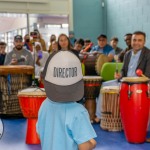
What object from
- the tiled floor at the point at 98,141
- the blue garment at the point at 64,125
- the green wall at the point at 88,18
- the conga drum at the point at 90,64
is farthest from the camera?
the green wall at the point at 88,18

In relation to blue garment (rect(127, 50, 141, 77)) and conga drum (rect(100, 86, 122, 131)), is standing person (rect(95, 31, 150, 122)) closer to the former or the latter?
blue garment (rect(127, 50, 141, 77))

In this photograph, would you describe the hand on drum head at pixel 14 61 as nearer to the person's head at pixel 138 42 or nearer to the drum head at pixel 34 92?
the drum head at pixel 34 92

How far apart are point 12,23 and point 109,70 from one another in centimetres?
640

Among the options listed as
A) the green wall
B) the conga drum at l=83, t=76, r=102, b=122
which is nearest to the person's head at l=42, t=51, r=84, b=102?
the conga drum at l=83, t=76, r=102, b=122

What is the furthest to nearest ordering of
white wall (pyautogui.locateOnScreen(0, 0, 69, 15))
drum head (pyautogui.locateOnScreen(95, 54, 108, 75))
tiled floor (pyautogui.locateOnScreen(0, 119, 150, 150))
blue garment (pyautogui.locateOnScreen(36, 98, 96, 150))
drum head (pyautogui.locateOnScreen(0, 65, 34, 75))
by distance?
white wall (pyautogui.locateOnScreen(0, 0, 69, 15)) → drum head (pyautogui.locateOnScreen(95, 54, 108, 75)) → drum head (pyautogui.locateOnScreen(0, 65, 34, 75)) → tiled floor (pyautogui.locateOnScreen(0, 119, 150, 150)) → blue garment (pyautogui.locateOnScreen(36, 98, 96, 150))

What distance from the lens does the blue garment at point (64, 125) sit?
5.33 ft

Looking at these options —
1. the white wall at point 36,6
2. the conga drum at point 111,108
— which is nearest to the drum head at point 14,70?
the conga drum at point 111,108

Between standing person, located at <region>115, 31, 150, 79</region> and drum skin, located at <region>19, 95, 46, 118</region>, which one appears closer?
drum skin, located at <region>19, 95, 46, 118</region>

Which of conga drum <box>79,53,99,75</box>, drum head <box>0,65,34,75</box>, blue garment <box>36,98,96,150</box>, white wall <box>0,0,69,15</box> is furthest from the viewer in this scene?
white wall <box>0,0,69,15</box>

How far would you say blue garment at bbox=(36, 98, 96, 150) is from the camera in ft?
5.33

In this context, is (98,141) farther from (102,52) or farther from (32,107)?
(102,52)

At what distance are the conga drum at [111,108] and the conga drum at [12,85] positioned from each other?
145 cm

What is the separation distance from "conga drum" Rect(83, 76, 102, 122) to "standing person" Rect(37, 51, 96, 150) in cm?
343

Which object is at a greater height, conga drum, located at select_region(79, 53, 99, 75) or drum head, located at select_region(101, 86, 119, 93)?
conga drum, located at select_region(79, 53, 99, 75)
